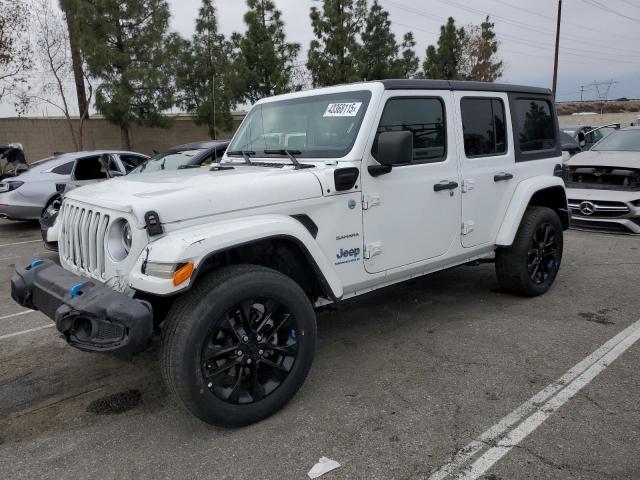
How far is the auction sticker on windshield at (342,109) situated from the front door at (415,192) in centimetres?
19

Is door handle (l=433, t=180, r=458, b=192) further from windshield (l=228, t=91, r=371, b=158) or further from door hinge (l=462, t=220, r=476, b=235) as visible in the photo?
windshield (l=228, t=91, r=371, b=158)

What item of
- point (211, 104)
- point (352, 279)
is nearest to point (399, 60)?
point (211, 104)

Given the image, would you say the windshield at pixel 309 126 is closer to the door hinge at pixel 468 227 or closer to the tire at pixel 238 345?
the tire at pixel 238 345

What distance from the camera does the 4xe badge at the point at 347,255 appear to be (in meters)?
3.45

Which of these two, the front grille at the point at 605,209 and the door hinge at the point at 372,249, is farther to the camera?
the front grille at the point at 605,209

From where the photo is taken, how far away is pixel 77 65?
18641mm

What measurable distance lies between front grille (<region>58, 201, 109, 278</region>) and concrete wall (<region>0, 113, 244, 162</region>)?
17.4 meters

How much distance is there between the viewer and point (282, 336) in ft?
10.2

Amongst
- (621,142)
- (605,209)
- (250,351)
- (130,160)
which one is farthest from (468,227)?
(130,160)

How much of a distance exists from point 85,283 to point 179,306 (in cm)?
58

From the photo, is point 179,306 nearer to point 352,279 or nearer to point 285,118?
point 352,279

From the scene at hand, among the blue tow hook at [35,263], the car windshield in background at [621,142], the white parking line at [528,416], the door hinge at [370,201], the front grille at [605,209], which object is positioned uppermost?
the car windshield in background at [621,142]

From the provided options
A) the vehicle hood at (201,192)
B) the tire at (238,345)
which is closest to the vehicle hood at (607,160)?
the vehicle hood at (201,192)

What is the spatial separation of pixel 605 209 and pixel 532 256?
11.5ft
